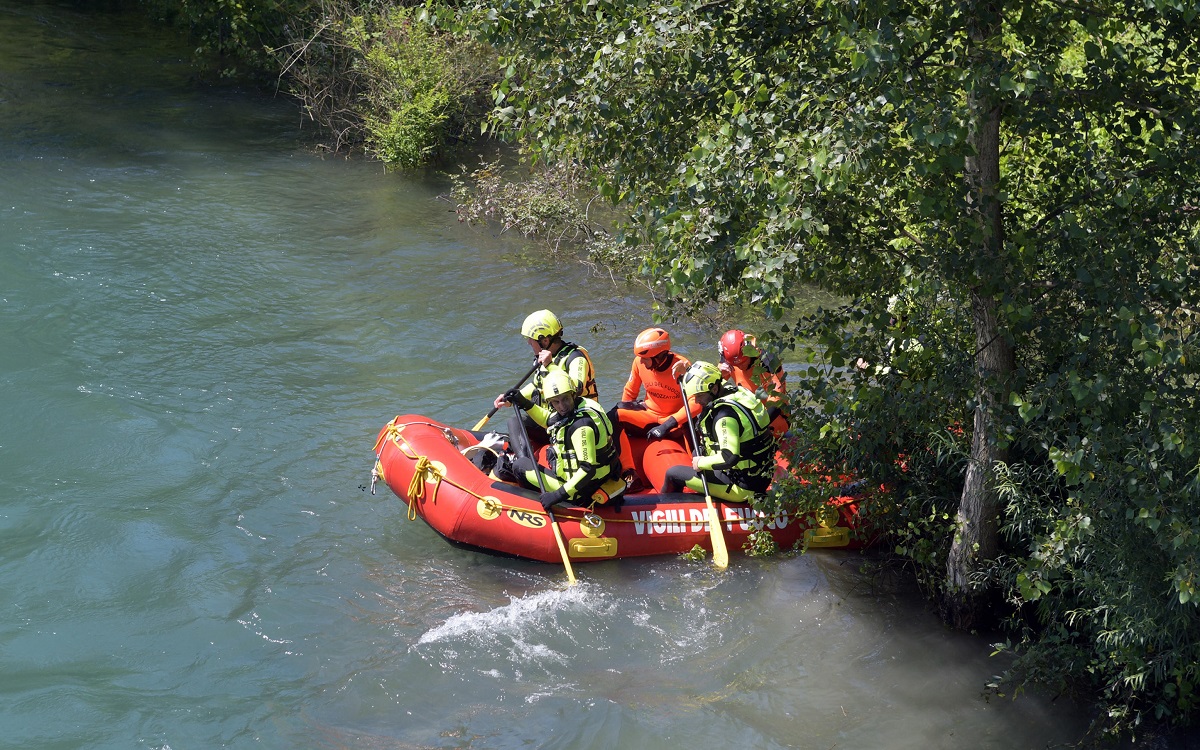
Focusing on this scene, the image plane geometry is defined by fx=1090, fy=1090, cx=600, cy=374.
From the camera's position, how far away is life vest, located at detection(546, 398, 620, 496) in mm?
7805

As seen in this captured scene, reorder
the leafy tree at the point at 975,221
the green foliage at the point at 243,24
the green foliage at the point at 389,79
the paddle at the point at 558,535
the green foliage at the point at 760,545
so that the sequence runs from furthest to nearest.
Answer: the green foliage at the point at 243,24 → the green foliage at the point at 389,79 → the paddle at the point at 558,535 → the green foliage at the point at 760,545 → the leafy tree at the point at 975,221

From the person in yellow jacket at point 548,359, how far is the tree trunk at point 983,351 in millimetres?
3076

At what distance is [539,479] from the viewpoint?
8.08m

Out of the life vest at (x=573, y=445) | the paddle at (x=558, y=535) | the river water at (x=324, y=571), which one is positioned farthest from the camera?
the life vest at (x=573, y=445)

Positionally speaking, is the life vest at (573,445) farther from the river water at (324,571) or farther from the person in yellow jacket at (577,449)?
the river water at (324,571)

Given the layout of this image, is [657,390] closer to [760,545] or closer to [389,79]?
[760,545]

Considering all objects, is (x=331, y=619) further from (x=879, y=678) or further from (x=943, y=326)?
(x=943, y=326)

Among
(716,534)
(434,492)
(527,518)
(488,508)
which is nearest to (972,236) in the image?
(716,534)

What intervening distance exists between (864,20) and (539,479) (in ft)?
14.1

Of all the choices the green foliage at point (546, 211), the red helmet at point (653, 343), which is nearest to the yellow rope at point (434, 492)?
the red helmet at point (653, 343)

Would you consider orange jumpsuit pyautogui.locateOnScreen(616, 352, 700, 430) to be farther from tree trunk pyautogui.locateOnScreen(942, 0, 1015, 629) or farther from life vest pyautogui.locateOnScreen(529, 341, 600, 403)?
tree trunk pyautogui.locateOnScreen(942, 0, 1015, 629)

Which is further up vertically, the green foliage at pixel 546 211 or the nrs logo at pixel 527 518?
the green foliage at pixel 546 211

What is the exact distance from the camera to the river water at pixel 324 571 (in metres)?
6.43

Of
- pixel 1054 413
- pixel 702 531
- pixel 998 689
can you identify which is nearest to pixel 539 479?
pixel 702 531
